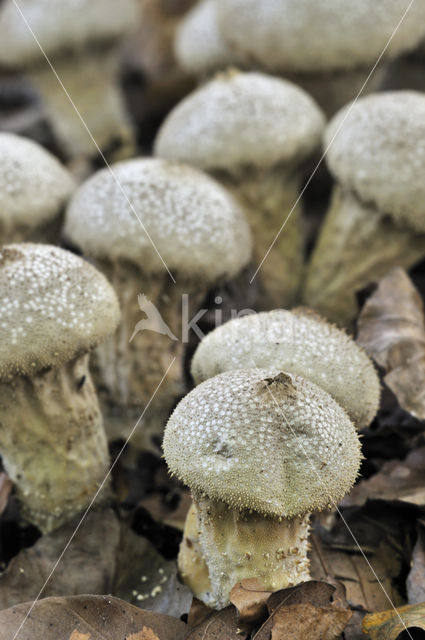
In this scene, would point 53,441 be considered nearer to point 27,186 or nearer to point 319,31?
point 27,186

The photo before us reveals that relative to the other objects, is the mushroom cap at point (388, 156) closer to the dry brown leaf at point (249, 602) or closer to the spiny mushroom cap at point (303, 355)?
the spiny mushroom cap at point (303, 355)

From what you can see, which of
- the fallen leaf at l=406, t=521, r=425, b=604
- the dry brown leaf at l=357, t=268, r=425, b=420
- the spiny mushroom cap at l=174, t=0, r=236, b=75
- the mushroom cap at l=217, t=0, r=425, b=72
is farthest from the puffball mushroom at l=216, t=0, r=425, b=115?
the fallen leaf at l=406, t=521, r=425, b=604

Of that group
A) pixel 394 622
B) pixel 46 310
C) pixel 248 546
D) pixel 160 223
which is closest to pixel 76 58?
pixel 160 223

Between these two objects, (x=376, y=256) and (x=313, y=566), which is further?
(x=376, y=256)

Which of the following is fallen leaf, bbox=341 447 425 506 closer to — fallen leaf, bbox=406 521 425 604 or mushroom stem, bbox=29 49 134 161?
fallen leaf, bbox=406 521 425 604

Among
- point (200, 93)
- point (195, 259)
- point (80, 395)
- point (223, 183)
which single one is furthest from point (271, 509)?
point (200, 93)

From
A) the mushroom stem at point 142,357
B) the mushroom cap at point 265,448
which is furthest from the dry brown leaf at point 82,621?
the mushroom stem at point 142,357

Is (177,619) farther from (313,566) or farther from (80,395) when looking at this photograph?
(80,395)
